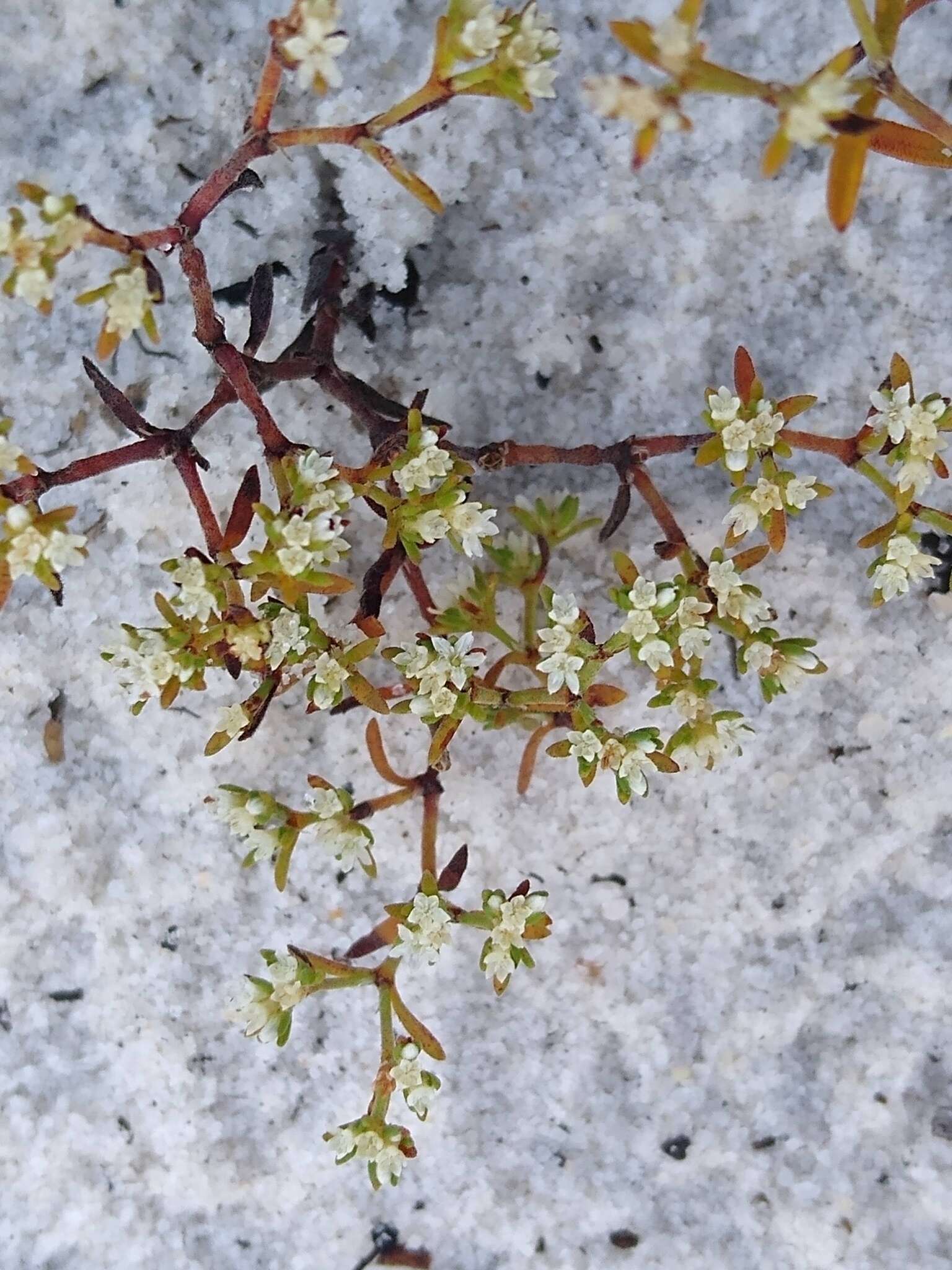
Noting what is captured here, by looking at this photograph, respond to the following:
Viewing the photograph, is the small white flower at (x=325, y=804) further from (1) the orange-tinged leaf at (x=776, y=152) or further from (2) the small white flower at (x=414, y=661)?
(1) the orange-tinged leaf at (x=776, y=152)

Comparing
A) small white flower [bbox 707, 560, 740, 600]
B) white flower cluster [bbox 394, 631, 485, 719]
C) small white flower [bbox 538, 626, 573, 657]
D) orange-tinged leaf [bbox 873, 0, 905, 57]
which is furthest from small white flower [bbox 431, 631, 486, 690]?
orange-tinged leaf [bbox 873, 0, 905, 57]

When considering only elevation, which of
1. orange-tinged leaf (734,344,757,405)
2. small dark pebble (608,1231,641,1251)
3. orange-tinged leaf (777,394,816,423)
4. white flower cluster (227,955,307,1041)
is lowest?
small dark pebble (608,1231,641,1251)

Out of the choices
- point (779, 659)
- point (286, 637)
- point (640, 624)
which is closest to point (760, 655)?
point (779, 659)

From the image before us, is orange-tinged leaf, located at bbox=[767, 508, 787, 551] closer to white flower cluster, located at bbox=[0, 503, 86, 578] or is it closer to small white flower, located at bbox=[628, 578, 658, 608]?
small white flower, located at bbox=[628, 578, 658, 608]

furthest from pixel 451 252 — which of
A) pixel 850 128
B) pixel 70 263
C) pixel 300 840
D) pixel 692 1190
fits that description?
pixel 692 1190

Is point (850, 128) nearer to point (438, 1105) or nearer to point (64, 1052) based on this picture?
point (438, 1105)

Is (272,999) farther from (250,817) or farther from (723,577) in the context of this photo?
(723,577)
